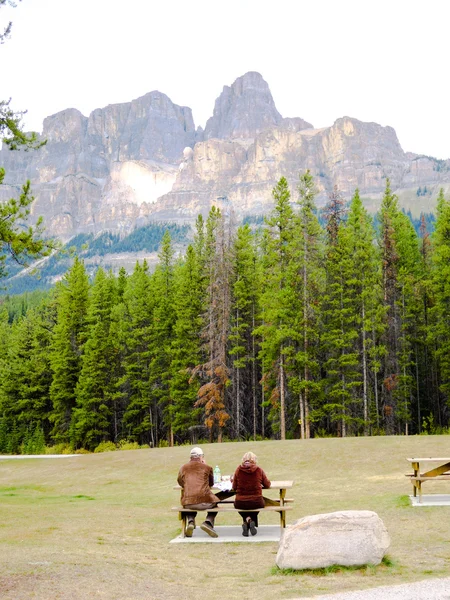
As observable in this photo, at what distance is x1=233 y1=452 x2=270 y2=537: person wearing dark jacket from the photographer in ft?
37.2

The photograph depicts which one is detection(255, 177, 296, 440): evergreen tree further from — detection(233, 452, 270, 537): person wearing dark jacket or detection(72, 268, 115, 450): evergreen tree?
detection(233, 452, 270, 537): person wearing dark jacket

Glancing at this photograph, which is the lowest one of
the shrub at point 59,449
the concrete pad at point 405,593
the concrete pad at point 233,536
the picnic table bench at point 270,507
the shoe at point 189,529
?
the shrub at point 59,449

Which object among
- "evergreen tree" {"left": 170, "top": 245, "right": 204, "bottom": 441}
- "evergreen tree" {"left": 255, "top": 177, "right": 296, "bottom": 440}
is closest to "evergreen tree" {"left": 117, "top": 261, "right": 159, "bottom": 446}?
"evergreen tree" {"left": 170, "top": 245, "right": 204, "bottom": 441}

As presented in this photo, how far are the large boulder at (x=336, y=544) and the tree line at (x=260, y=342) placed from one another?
2848 centimetres

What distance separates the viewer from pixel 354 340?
42.5m

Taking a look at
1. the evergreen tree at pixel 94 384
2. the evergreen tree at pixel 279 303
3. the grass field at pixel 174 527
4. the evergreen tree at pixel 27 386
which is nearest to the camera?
the grass field at pixel 174 527

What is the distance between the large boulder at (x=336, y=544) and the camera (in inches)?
334

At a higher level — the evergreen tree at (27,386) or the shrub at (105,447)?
the evergreen tree at (27,386)

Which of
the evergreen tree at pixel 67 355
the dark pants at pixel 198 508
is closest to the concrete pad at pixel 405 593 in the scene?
the dark pants at pixel 198 508

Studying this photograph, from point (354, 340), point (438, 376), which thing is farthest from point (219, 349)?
point (438, 376)

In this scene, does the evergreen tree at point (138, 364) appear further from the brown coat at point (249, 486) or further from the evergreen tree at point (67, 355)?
the brown coat at point (249, 486)

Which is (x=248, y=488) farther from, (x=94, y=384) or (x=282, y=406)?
(x=94, y=384)

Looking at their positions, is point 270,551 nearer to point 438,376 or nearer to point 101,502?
point 101,502

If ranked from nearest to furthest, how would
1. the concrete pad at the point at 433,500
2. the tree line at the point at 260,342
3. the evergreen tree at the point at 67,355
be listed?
the concrete pad at the point at 433,500 → the tree line at the point at 260,342 → the evergreen tree at the point at 67,355
